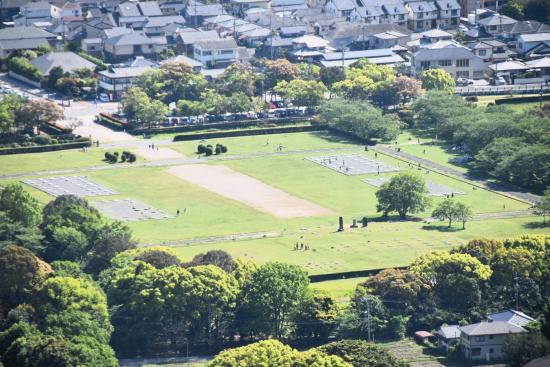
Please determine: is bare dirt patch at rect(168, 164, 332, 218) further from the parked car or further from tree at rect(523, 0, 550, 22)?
tree at rect(523, 0, 550, 22)

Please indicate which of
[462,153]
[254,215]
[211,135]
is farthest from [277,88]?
[254,215]

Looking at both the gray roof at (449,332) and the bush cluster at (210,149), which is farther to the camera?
the bush cluster at (210,149)

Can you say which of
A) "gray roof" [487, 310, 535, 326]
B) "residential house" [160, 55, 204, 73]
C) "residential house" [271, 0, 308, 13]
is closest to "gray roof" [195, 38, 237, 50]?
"residential house" [160, 55, 204, 73]

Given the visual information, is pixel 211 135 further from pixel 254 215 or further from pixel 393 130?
pixel 254 215

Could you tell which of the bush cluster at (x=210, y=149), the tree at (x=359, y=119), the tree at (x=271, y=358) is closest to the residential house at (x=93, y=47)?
the tree at (x=359, y=119)

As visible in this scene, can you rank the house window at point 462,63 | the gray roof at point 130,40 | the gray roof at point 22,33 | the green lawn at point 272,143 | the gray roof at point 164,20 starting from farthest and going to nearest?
the gray roof at point 164,20 < the gray roof at point 22,33 < the gray roof at point 130,40 < the house window at point 462,63 < the green lawn at point 272,143

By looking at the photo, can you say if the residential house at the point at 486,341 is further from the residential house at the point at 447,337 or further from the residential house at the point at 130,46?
the residential house at the point at 130,46
